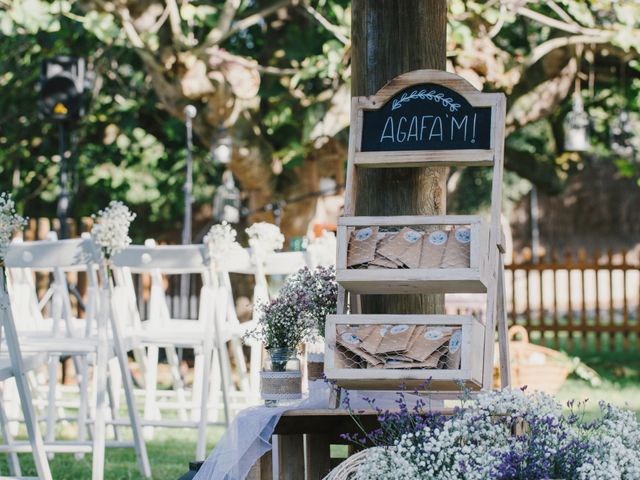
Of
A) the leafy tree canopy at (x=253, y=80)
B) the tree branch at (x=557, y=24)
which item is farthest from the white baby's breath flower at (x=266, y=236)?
the tree branch at (x=557, y=24)

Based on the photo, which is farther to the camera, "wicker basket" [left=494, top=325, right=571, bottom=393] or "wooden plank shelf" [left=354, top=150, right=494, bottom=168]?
"wicker basket" [left=494, top=325, right=571, bottom=393]

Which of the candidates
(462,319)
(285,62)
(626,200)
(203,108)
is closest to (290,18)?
(285,62)

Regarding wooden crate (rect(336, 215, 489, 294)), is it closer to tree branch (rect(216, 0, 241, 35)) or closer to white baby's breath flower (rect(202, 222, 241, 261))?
white baby's breath flower (rect(202, 222, 241, 261))

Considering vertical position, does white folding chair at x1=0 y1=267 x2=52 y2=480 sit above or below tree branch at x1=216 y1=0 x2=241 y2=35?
below

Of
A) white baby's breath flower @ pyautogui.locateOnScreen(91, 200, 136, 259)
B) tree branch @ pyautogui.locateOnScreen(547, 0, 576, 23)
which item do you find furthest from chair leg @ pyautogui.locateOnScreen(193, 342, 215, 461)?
tree branch @ pyautogui.locateOnScreen(547, 0, 576, 23)

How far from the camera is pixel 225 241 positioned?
5.64 meters

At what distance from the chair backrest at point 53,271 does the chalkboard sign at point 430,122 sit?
2.01 m

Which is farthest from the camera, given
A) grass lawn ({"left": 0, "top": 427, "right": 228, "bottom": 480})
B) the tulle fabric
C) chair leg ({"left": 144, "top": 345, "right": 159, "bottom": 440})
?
chair leg ({"left": 144, "top": 345, "right": 159, "bottom": 440})

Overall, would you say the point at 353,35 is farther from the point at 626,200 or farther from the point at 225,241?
the point at 626,200

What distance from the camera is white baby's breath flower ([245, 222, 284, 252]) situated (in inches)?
236

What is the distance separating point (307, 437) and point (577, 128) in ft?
23.2

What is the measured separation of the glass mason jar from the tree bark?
0.52 meters

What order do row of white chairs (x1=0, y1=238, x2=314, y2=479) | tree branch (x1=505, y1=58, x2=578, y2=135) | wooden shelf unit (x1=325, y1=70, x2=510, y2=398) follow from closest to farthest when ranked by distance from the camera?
wooden shelf unit (x1=325, y1=70, x2=510, y2=398)
row of white chairs (x1=0, y1=238, x2=314, y2=479)
tree branch (x1=505, y1=58, x2=578, y2=135)

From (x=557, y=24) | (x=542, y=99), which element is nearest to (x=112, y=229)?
(x=557, y=24)
